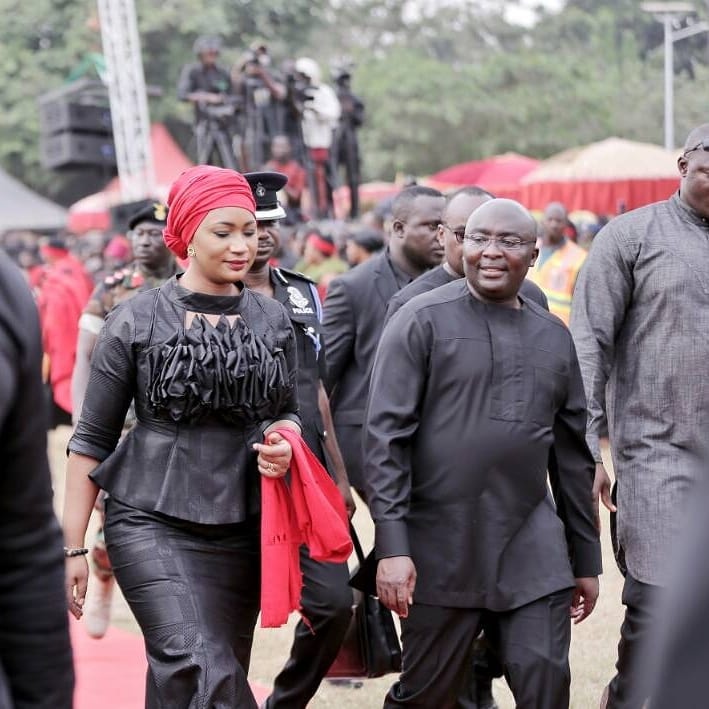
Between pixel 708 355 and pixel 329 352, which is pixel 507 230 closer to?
pixel 708 355

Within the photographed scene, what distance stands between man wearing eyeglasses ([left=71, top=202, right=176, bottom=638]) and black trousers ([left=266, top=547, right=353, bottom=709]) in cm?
126

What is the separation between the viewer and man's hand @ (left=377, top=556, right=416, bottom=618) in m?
4.55

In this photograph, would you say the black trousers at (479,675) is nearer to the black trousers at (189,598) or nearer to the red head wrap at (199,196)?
the black trousers at (189,598)

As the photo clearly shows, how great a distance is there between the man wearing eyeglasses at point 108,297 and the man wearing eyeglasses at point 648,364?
7.37ft

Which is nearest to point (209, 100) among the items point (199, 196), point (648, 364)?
point (648, 364)

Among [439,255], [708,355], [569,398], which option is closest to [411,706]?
[569,398]

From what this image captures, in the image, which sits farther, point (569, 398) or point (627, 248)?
point (627, 248)

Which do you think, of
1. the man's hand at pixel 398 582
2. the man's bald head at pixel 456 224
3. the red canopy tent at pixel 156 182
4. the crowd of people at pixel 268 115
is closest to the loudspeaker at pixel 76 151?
the crowd of people at pixel 268 115

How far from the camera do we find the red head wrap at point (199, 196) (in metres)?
4.52

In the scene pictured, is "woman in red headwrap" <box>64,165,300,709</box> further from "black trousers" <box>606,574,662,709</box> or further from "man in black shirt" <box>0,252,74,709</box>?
"man in black shirt" <box>0,252,74,709</box>

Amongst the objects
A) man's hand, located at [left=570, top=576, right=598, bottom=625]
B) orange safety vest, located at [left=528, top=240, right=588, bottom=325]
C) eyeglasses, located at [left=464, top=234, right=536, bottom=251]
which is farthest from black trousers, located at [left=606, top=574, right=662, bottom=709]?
orange safety vest, located at [left=528, top=240, right=588, bottom=325]

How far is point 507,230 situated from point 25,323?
8.44 ft

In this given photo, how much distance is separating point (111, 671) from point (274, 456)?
9.66ft

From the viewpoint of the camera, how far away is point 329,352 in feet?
22.2
